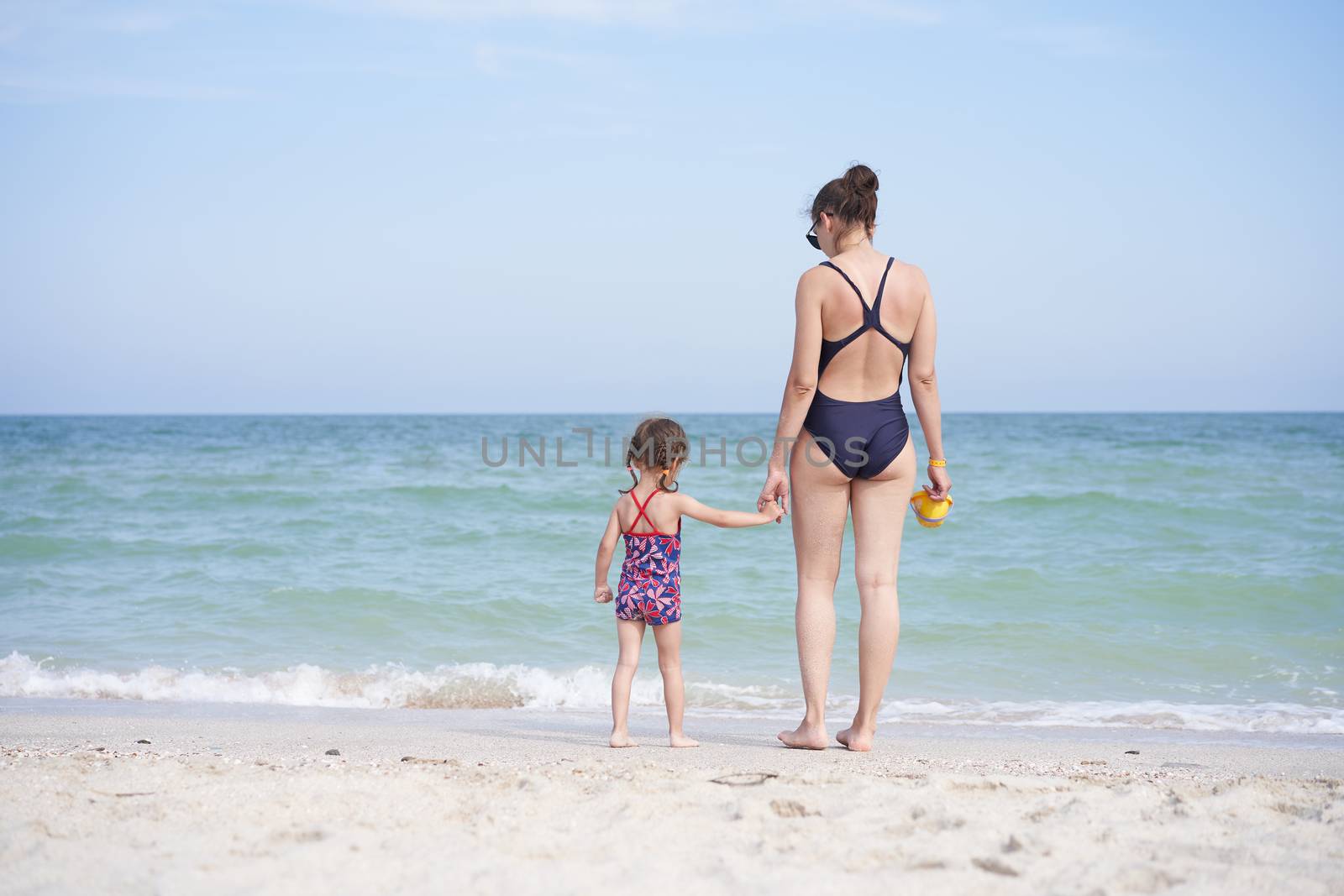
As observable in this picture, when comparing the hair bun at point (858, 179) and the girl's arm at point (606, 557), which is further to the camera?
the girl's arm at point (606, 557)

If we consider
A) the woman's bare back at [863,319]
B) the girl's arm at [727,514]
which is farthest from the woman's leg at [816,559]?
the woman's bare back at [863,319]

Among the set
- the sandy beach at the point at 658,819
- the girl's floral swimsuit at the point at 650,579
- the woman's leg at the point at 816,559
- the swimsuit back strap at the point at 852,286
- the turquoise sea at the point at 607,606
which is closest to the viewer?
the sandy beach at the point at 658,819

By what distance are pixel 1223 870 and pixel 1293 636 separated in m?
4.58

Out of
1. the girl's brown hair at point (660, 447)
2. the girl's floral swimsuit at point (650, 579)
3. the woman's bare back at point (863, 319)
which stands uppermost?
the woman's bare back at point (863, 319)

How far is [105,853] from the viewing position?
229cm

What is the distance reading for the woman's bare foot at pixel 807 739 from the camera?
3539 millimetres

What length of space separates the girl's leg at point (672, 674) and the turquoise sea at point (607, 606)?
75 cm

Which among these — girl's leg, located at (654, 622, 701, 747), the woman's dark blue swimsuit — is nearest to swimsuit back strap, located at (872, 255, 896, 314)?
the woman's dark blue swimsuit

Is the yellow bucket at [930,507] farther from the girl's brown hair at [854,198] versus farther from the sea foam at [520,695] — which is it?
the sea foam at [520,695]

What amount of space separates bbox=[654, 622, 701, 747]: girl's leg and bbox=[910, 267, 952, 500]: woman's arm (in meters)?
1.04

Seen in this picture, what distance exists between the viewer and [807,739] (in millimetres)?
3557

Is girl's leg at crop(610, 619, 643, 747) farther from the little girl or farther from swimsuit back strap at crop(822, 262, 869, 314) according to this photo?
swimsuit back strap at crop(822, 262, 869, 314)

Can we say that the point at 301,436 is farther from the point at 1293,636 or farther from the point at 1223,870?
the point at 1223,870

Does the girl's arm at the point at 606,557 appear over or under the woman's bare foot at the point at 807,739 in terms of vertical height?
over
